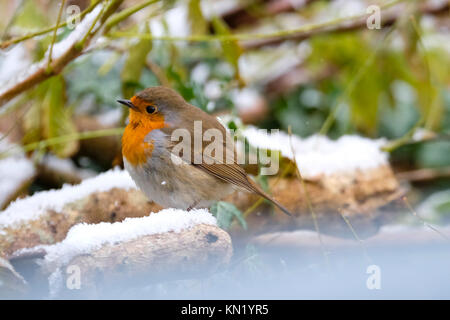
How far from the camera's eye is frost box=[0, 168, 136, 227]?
3.29 feet

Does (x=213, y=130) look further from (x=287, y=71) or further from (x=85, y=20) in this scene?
(x=287, y=71)

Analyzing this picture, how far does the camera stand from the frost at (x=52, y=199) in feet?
3.29

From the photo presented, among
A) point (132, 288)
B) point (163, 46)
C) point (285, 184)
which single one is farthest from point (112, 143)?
point (132, 288)

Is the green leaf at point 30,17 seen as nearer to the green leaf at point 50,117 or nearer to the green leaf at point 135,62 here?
the green leaf at point 50,117

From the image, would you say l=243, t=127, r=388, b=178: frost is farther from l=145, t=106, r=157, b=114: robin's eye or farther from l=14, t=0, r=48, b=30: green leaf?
l=14, t=0, r=48, b=30: green leaf

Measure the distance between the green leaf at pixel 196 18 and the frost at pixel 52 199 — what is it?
533 millimetres

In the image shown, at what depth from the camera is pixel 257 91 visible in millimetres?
2867

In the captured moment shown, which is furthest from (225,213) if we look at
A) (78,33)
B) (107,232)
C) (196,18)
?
(196,18)

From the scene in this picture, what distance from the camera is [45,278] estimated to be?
784 mm

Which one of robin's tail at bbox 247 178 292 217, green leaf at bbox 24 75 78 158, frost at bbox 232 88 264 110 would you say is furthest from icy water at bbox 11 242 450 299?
frost at bbox 232 88 264 110

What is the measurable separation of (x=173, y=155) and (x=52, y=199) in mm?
249

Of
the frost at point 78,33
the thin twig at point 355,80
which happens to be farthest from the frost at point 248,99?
the frost at point 78,33

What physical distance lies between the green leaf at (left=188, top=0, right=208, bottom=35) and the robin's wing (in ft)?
1.42
